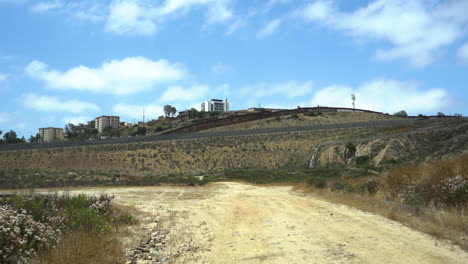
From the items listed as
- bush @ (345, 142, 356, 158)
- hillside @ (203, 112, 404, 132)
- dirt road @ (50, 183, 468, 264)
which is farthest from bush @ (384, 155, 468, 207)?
hillside @ (203, 112, 404, 132)

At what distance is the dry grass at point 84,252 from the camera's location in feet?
24.6

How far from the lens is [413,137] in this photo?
5169 centimetres

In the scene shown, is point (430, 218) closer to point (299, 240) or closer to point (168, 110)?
point (299, 240)

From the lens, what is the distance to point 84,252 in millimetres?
8016

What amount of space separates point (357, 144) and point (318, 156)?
25.7 ft

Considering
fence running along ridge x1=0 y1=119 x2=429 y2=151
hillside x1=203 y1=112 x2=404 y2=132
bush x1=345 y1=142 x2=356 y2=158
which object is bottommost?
bush x1=345 y1=142 x2=356 y2=158

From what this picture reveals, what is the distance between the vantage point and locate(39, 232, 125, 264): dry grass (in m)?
7.50

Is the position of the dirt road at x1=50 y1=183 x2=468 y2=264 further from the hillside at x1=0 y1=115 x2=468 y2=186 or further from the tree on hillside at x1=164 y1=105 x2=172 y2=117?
the tree on hillside at x1=164 y1=105 x2=172 y2=117

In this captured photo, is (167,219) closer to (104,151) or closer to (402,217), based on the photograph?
(402,217)

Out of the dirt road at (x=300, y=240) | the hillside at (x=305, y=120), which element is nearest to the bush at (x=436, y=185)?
the dirt road at (x=300, y=240)

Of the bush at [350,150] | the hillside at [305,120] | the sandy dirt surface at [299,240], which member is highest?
the hillside at [305,120]

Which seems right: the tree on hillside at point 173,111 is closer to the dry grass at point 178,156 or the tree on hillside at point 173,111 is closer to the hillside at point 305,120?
the hillside at point 305,120

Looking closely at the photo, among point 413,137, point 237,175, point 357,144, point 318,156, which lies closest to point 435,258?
point 237,175

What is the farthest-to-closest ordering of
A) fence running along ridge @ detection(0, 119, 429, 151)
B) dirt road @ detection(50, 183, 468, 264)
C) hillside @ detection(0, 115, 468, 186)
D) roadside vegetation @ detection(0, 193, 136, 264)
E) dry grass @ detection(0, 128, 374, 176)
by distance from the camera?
fence running along ridge @ detection(0, 119, 429, 151), dry grass @ detection(0, 128, 374, 176), hillside @ detection(0, 115, 468, 186), dirt road @ detection(50, 183, 468, 264), roadside vegetation @ detection(0, 193, 136, 264)
